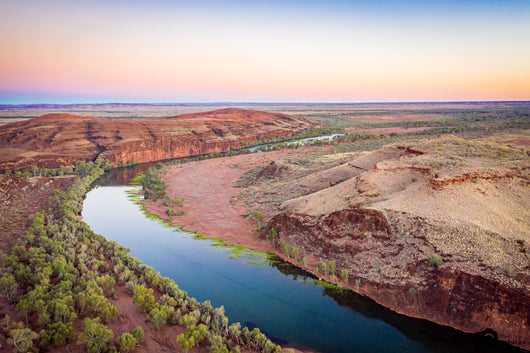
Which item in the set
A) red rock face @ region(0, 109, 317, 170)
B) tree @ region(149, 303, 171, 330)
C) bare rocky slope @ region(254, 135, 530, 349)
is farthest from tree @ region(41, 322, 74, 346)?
red rock face @ region(0, 109, 317, 170)

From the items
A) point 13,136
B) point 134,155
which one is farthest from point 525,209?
point 13,136

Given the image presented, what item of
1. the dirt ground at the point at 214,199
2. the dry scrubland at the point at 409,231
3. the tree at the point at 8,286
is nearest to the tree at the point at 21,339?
the dry scrubland at the point at 409,231

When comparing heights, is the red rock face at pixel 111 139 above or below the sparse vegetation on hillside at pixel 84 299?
above

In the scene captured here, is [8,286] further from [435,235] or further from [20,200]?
[435,235]

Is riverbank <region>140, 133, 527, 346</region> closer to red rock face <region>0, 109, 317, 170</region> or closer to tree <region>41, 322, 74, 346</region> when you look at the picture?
tree <region>41, 322, 74, 346</region>

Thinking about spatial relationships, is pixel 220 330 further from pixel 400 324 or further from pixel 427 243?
pixel 427 243

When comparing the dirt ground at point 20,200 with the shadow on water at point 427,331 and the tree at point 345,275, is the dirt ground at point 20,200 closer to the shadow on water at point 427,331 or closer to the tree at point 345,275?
the tree at point 345,275

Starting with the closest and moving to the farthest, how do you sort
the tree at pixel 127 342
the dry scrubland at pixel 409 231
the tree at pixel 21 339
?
the tree at pixel 21 339 < the tree at pixel 127 342 < the dry scrubland at pixel 409 231
